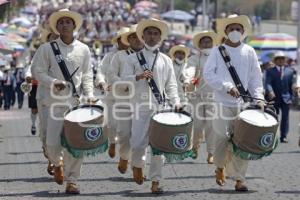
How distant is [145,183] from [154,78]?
63.0 inches

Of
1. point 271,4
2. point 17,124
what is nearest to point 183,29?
point 271,4

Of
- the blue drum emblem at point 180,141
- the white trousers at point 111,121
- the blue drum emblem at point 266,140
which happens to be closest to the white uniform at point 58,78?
the blue drum emblem at point 180,141

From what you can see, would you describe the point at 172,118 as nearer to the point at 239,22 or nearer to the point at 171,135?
the point at 171,135

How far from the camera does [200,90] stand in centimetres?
1708

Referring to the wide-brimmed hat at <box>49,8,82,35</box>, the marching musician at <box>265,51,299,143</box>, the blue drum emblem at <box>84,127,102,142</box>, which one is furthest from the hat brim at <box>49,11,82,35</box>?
the marching musician at <box>265,51,299,143</box>

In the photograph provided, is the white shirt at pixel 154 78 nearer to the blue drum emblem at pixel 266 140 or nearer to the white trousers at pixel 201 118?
the blue drum emblem at pixel 266 140

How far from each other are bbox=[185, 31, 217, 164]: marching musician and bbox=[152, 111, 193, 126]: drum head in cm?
414

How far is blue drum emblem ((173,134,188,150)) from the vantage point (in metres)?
12.4

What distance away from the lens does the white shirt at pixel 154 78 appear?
13016 millimetres

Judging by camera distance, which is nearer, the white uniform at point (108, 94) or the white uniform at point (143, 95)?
the white uniform at point (143, 95)

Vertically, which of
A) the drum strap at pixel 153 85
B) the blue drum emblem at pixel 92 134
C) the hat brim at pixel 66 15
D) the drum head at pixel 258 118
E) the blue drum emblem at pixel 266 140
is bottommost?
the blue drum emblem at pixel 266 140

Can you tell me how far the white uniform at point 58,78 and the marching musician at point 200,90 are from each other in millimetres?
4023

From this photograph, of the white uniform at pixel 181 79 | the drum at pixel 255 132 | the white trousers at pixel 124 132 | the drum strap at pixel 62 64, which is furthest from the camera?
the white uniform at pixel 181 79

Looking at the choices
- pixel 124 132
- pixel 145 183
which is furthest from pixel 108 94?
pixel 145 183
